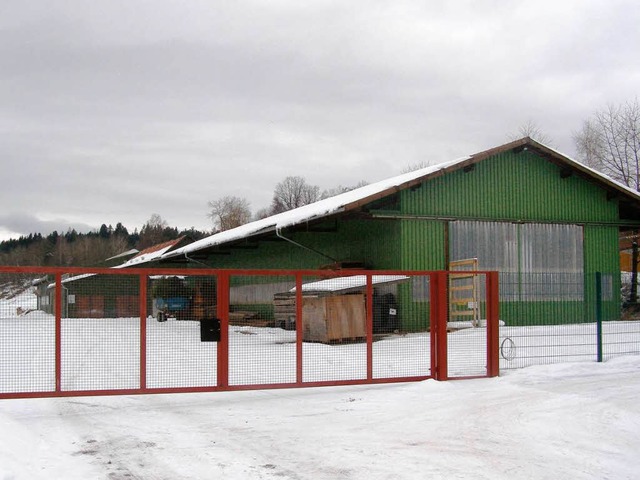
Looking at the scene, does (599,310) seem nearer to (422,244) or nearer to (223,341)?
(223,341)

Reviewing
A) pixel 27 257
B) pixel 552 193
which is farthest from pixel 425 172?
pixel 27 257

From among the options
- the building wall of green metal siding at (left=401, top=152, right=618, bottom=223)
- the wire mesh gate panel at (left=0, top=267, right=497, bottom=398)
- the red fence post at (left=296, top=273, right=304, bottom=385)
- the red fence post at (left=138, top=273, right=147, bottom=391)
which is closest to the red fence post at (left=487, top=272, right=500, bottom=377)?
the wire mesh gate panel at (left=0, top=267, right=497, bottom=398)

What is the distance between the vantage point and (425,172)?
861 inches

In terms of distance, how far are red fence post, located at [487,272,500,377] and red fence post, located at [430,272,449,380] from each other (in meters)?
0.96

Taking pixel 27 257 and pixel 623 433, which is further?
pixel 27 257

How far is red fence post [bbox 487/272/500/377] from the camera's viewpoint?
12148 millimetres

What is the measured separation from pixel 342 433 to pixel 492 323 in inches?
186

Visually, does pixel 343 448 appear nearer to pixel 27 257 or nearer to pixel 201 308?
pixel 201 308

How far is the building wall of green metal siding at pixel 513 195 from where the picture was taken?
72.9 feet

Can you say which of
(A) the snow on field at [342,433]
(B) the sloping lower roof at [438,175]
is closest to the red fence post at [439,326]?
(A) the snow on field at [342,433]

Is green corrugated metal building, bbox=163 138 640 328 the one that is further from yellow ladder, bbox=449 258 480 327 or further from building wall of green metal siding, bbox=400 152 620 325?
yellow ladder, bbox=449 258 480 327

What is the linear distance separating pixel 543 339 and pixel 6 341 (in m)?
9.99

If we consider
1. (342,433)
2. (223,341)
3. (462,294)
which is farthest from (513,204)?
(342,433)

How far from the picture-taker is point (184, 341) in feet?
34.7
